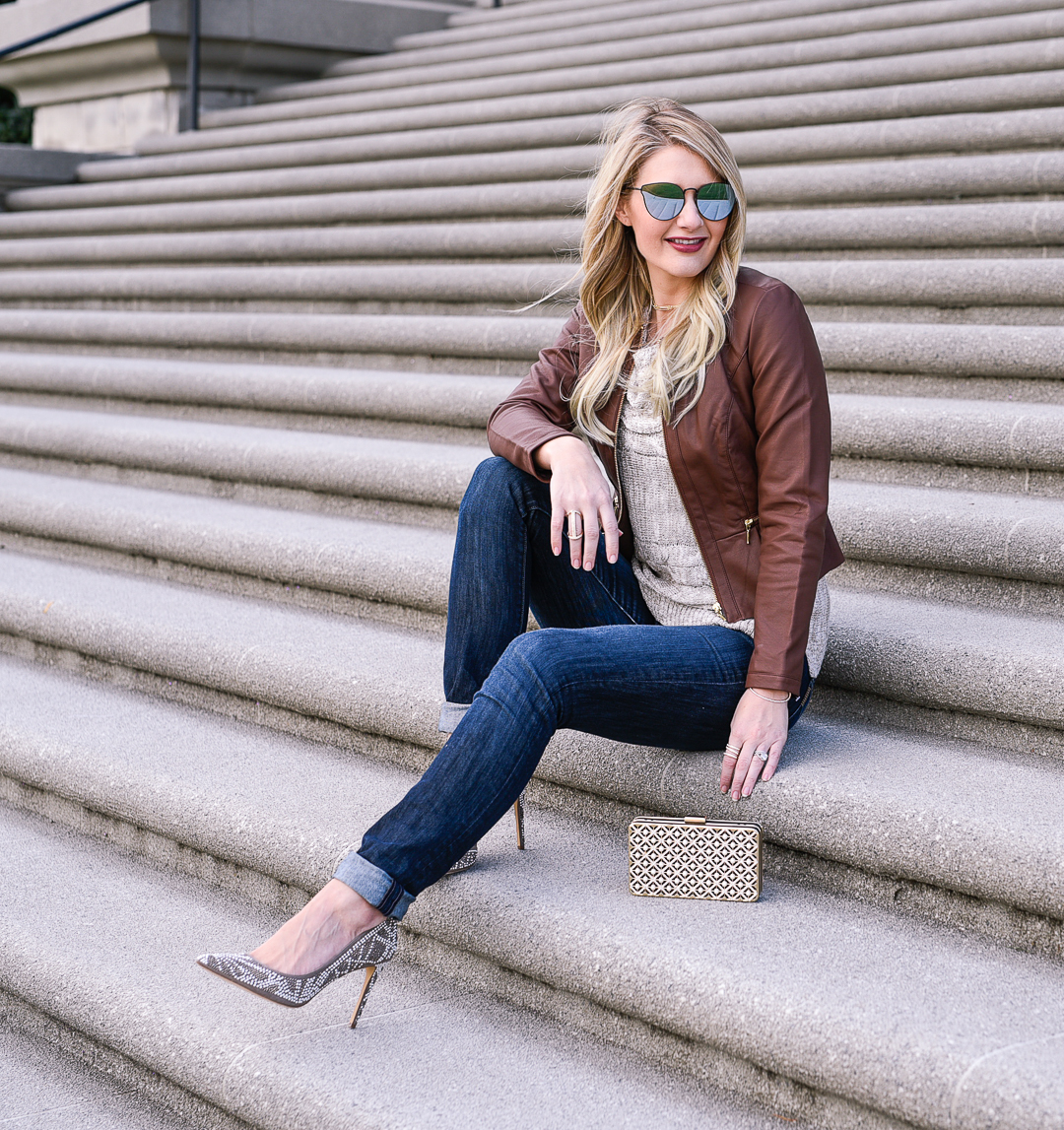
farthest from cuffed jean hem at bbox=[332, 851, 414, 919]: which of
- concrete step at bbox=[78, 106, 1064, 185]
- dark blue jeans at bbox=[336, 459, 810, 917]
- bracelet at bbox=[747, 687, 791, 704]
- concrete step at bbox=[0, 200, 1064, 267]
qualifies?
concrete step at bbox=[78, 106, 1064, 185]

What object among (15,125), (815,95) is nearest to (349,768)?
(815,95)

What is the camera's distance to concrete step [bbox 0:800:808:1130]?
1809mm

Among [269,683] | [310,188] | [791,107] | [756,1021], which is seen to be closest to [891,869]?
[756,1021]

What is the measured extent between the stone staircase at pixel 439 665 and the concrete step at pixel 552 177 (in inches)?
0.7

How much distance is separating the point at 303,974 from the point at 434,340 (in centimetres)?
283

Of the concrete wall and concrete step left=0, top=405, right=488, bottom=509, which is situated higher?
the concrete wall

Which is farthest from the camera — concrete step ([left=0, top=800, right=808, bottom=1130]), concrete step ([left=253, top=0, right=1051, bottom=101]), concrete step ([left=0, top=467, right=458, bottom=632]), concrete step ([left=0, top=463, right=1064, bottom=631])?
concrete step ([left=253, top=0, right=1051, bottom=101])

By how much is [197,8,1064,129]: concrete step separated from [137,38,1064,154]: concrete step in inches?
0.9

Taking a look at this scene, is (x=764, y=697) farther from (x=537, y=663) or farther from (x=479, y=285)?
(x=479, y=285)

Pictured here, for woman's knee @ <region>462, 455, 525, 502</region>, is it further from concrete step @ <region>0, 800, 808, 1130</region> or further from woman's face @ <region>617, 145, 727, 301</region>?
concrete step @ <region>0, 800, 808, 1130</region>

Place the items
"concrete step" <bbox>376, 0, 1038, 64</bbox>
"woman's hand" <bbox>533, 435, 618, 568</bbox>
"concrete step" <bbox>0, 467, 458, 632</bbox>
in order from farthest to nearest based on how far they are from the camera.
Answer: "concrete step" <bbox>376, 0, 1038, 64</bbox> → "concrete step" <bbox>0, 467, 458, 632</bbox> → "woman's hand" <bbox>533, 435, 618, 568</bbox>

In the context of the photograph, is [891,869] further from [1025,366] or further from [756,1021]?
[1025,366]

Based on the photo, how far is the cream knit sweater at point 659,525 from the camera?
226 centimetres

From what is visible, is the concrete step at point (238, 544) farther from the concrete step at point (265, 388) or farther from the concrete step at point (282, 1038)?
the concrete step at point (282, 1038)
